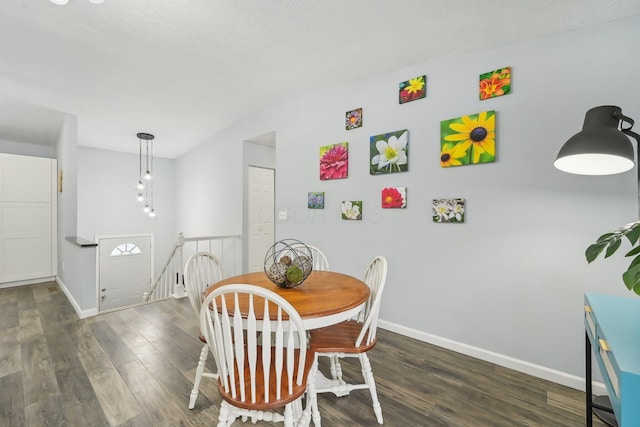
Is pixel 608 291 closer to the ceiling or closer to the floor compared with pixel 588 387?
closer to the ceiling

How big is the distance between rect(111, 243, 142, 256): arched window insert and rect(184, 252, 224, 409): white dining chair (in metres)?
4.86

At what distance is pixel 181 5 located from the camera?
193cm

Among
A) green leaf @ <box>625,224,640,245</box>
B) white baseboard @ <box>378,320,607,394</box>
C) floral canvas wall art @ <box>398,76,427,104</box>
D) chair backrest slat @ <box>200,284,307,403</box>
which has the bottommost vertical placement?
white baseboard @ <box>378,320,607,394</box>

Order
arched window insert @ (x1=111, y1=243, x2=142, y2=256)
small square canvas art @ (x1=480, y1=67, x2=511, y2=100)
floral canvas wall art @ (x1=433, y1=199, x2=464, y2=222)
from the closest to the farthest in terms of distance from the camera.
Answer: small square canvas art @ (x1=480, y1=67, x2=511, y2=100) < floral canvas wall art @ (x1=433, y1=199, x2=464, y2=222) < arched window insert @ (x1=111, y1=243, x2=142, y2=256)

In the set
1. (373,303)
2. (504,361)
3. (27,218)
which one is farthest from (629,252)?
(27,218)

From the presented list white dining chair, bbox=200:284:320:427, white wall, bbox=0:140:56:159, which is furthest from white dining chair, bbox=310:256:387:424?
white wall, bbox=0:140:56:159

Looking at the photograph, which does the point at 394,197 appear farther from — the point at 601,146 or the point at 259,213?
the point at 259,213

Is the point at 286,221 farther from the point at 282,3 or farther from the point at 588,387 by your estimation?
the point at 588,387

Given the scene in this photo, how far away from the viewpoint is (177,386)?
1865 mm

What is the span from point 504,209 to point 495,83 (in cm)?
98

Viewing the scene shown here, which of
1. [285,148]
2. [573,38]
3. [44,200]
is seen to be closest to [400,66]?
[573,38]

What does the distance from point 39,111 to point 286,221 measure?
11.5 ft

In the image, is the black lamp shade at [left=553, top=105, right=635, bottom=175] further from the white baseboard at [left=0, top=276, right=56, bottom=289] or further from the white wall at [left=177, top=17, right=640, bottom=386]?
the white baseboard at [left=0, top=276, right=56, bottom=289]

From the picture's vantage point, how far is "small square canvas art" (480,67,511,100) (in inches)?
81.8
